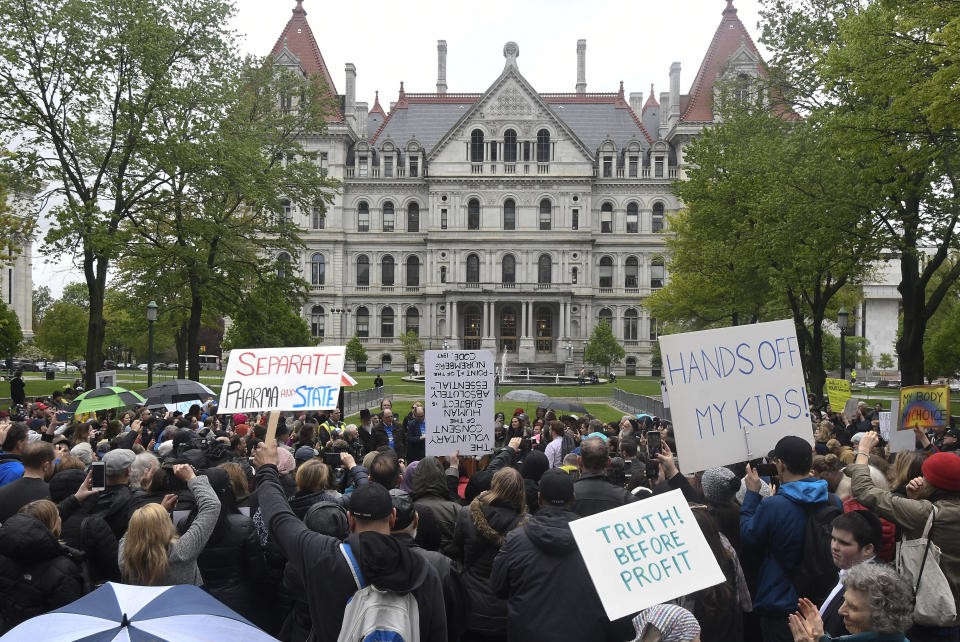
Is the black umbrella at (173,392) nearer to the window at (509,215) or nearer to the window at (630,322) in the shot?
the window at (509,215)

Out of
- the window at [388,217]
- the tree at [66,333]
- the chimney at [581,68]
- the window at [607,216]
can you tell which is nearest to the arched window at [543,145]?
the window at [607,216]

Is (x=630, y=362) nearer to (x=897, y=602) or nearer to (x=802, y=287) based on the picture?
(x=802, y=287)

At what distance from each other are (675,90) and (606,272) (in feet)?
57.5

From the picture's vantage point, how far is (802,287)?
24.9m

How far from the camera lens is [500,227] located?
62.2m

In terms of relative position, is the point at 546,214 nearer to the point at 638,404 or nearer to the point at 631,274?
the point at 631,274

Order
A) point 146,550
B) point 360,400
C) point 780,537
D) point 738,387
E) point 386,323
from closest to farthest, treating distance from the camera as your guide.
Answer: point 146,550 < point 780,537 < point 738,387 < point 360,400 < point 386,323

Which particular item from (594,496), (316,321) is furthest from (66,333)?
(594,496)

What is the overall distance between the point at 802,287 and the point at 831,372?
4775cm

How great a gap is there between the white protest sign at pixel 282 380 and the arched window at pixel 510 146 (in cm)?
5649

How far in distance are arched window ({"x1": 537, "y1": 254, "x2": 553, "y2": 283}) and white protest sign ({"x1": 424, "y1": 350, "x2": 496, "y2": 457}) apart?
5381 centimetres

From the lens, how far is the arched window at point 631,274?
6356 centimetres

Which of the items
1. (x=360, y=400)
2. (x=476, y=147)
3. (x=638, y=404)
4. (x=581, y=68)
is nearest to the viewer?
(x=638, y=404)

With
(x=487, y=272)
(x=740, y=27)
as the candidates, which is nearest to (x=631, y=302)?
(x=487, y=272)
